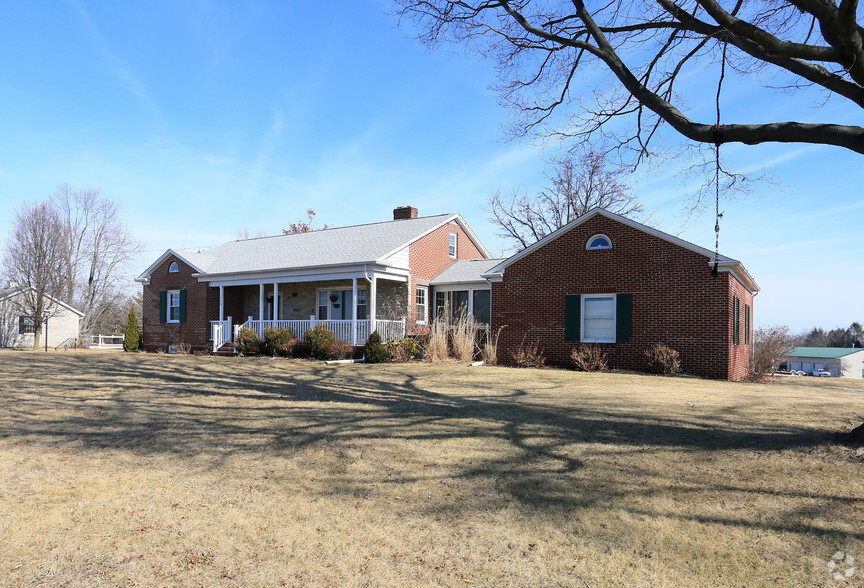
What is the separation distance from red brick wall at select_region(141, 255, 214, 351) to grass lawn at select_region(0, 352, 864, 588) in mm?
15918

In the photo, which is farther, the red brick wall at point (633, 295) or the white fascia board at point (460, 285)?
the white fascia board at point (460, 285)

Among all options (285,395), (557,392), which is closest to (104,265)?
(285,395)

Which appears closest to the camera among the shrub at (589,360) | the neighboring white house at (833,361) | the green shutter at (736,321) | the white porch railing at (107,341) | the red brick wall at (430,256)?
the green shutter at (736,321)

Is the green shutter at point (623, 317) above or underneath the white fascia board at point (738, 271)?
underneath

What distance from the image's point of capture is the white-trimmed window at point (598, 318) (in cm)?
1625

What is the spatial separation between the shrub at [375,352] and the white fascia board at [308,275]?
3.02 metres

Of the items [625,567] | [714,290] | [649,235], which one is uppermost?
[649,235]

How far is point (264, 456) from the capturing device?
237 inches

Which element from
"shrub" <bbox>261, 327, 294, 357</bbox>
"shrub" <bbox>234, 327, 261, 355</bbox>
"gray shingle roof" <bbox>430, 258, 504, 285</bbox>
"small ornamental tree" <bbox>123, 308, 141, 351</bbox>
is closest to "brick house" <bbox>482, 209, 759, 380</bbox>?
"gray shingle roof" <bbox>430, 258, 504, 285</bbox>

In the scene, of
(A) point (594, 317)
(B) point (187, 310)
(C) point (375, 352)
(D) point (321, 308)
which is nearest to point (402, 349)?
(C) point (375, 352)

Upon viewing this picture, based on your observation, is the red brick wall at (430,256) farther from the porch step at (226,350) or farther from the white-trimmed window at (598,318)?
the porch step at (226,350)

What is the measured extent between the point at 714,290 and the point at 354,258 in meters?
12.0

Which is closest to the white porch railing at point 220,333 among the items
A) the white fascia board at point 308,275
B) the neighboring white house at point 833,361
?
the white fascia board at point 308,275

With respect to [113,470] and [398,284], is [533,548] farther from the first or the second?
[398,284]
